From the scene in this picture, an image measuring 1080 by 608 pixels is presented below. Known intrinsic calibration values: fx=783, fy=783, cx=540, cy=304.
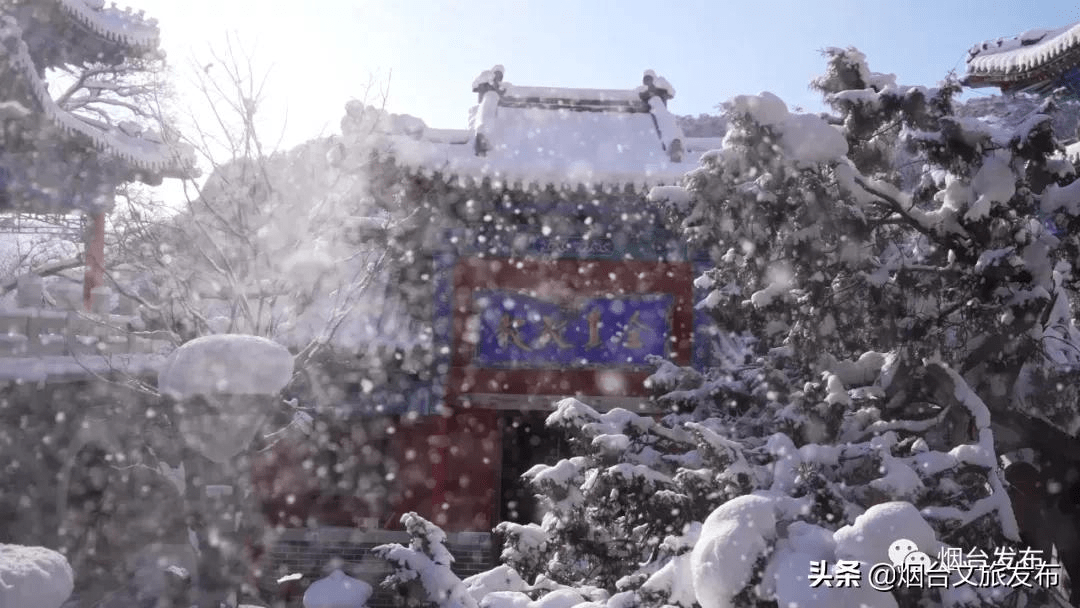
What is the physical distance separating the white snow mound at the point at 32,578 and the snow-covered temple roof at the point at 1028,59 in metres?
6.99

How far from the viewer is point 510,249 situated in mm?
Answer: 8844

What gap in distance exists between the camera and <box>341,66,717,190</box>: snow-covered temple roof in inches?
319

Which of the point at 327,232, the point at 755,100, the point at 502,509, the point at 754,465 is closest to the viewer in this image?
the point at 755,100

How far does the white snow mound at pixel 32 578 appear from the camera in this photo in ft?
8.00

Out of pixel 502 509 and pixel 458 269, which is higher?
pixel 458 269

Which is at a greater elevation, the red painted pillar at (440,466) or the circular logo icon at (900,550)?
the circular logo icon at (900,550)

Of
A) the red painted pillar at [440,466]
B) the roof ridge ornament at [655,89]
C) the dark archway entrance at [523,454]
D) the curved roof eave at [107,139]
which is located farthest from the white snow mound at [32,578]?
the roof ridge ornament at [655,89]

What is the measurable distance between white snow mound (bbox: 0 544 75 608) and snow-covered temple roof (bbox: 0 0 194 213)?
601cm

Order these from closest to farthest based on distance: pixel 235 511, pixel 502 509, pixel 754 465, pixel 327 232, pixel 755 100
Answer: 1. pixel 235 511
2. pixel 755 100
3. pixel 754 465
4. pixel 327 232
5. pixel 502 509

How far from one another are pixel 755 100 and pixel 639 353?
5430 millimetres

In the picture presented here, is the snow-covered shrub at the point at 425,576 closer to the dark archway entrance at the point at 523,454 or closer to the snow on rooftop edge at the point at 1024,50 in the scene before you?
the dark archway entrance at the point at 523,454

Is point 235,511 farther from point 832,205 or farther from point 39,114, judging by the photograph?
point 39,114

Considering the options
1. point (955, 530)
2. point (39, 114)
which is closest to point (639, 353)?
point (955, 530)

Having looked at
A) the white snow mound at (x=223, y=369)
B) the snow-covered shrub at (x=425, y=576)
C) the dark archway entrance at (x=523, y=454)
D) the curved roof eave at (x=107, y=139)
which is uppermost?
the curved roof eave at (x=107, y=139)
